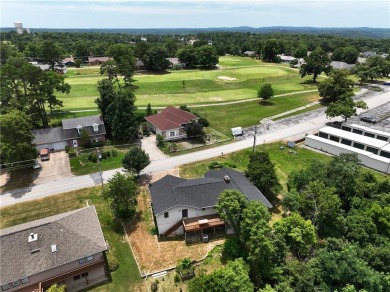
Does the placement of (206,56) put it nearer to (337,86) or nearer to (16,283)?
(337,86)

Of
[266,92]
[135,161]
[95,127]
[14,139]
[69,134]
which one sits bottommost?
[69,134]

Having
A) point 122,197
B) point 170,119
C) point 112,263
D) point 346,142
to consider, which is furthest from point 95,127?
point 346,142

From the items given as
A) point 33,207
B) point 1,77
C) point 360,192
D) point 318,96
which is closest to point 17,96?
point 1,77

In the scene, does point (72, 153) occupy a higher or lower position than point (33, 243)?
lower

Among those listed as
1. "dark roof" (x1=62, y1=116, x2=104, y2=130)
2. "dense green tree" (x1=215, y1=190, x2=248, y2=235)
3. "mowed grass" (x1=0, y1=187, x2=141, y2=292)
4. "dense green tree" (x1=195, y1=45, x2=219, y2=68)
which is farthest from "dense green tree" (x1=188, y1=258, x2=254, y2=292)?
"dense green tree" (x1=195, y1=45, x2=219, y2=68)

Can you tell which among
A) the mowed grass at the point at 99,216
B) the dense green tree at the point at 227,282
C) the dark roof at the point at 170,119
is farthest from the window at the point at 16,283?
the dark roof at the point at 170,119

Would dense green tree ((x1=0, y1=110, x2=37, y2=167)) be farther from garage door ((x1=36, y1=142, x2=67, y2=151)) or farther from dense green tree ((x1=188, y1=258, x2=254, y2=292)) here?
dense green tree ((x1=188, y1=258, x2=254, y2=292))

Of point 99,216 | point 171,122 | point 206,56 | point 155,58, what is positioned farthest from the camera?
point 206,56

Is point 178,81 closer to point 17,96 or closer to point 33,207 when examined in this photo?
point 17,96
